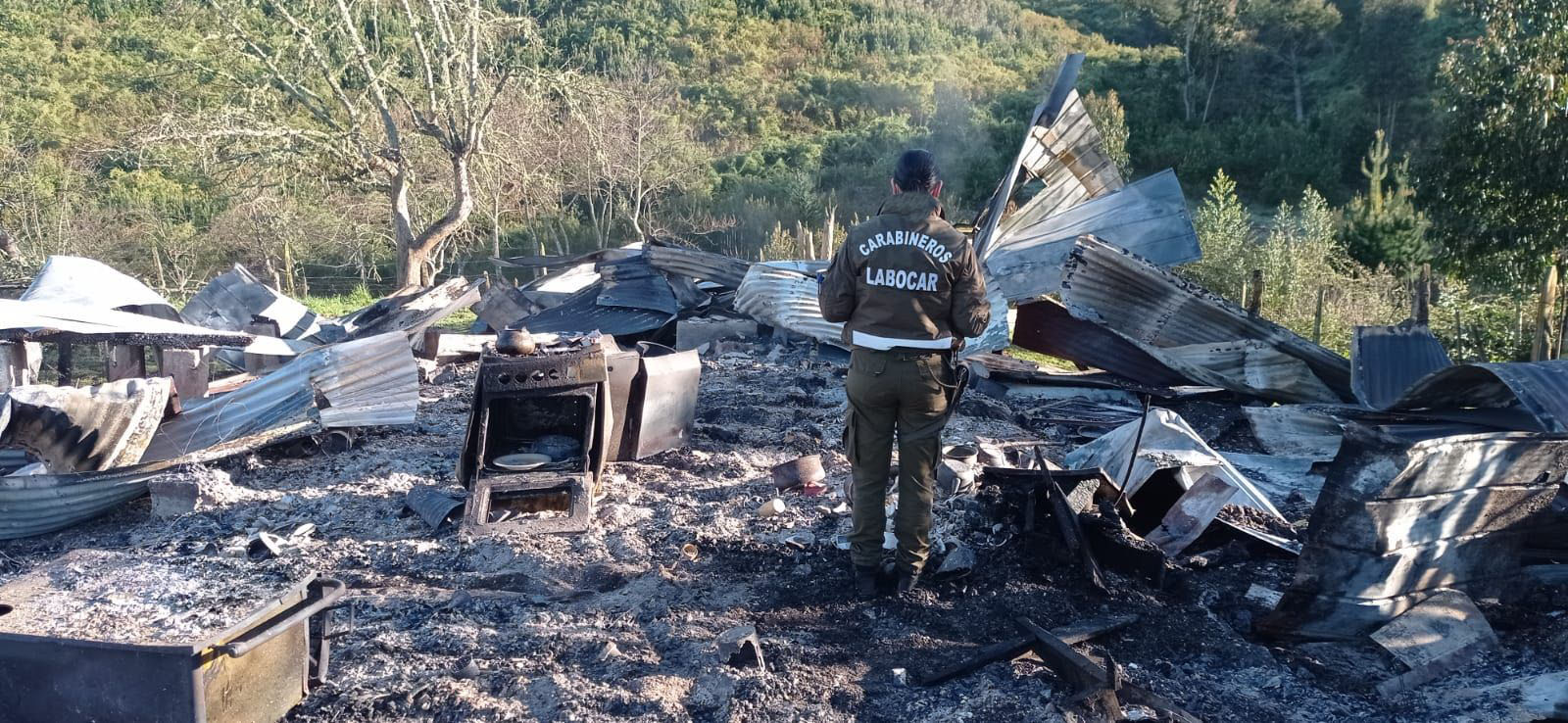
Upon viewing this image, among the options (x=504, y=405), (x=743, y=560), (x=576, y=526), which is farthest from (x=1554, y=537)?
(x=504, y=405)

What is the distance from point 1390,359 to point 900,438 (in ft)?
15.7

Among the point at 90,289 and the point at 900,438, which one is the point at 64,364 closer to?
the point at 90,289

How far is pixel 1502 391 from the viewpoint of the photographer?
15.9 feet

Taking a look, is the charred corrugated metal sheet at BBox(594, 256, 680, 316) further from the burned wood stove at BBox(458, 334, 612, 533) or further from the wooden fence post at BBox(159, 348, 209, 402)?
the burned wood stove at BBox(458, 334, 612, 533)

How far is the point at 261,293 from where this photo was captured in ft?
40.8

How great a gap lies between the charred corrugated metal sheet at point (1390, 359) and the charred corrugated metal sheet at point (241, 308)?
10.6 m

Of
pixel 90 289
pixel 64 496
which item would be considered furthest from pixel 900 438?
pixel 90 289

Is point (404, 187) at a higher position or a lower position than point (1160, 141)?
lower

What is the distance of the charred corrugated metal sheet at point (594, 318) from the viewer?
1145 centimetres

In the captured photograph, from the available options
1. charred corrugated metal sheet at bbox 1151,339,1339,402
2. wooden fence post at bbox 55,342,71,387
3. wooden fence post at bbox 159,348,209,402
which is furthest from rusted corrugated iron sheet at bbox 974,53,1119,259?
wooden fence post at bbox 55,342,71,387

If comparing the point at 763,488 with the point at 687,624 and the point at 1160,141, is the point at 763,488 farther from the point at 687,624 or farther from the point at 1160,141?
the point at 1160,141

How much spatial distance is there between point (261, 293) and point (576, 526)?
9147 mm

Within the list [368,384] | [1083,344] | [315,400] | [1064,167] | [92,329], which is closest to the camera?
[92,329]

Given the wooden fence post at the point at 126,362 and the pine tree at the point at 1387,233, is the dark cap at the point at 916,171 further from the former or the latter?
the pine tree at the point at 1387,233
